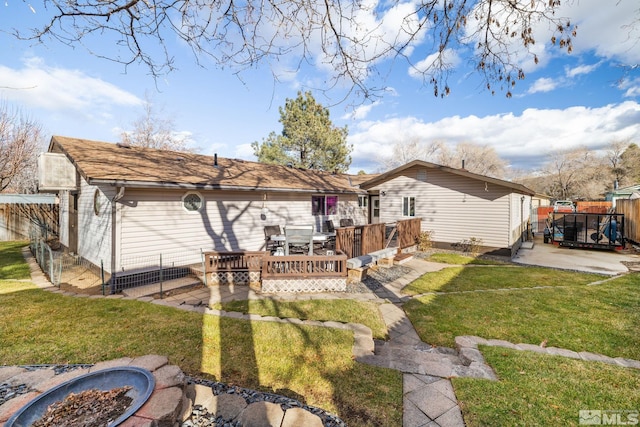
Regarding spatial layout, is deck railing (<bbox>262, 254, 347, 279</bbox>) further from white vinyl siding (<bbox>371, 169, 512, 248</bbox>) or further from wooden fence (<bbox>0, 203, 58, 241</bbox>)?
wooden fence (<bbox>0, 203, 58, 241</bbox>)

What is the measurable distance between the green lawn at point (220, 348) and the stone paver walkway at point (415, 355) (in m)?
0.18

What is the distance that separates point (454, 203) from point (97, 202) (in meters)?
13.7

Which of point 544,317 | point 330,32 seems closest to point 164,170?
point 330,32

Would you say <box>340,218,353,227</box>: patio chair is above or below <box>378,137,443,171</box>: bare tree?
below

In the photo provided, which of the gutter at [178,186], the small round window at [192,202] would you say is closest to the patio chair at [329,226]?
the gutter at [178,186]

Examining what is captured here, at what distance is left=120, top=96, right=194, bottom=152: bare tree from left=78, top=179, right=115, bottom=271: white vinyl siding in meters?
18.8

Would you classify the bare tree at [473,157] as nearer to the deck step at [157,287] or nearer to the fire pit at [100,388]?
the deck step at [157,287]

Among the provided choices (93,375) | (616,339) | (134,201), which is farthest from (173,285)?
(616,339)

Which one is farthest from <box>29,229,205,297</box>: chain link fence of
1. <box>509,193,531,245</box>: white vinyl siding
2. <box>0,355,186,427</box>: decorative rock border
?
<box>509,193,531,245</box>: white vinyl siding

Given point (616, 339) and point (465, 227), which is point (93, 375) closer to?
point (616, 339)

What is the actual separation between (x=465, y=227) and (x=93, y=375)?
13044 millimetres

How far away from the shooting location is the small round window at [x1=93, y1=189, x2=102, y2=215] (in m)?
7.72

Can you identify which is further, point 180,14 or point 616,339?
point 616,339

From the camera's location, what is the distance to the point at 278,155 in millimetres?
23406
